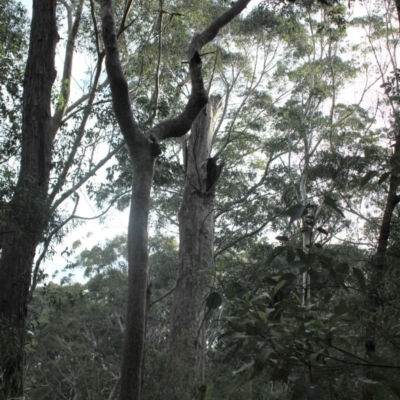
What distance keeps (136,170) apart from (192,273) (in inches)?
153

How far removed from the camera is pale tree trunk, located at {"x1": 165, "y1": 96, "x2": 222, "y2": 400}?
6805 mm

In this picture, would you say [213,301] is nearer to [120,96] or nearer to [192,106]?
[120,96]

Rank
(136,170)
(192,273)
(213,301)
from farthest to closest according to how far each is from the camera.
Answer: (192,273), (136,170), (213,301)

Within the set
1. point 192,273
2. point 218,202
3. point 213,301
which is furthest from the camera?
point 218,202

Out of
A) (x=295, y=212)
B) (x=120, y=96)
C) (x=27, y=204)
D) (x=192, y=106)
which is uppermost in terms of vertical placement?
(x=192, y=106)

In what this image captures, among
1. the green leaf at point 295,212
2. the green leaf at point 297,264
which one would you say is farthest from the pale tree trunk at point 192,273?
the green leaf at point 295,212

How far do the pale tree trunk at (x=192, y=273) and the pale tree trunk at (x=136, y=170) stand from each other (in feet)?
7.52

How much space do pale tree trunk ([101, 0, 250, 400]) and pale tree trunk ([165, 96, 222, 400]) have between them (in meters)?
2.29

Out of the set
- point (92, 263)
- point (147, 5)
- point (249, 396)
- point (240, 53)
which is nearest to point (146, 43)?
point (147, 5)

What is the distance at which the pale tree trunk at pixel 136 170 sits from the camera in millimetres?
3691

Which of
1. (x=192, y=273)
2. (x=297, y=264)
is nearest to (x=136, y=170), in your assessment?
(x=297, y=264)

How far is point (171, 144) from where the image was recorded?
45.0 feet

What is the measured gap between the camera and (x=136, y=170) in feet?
13.8

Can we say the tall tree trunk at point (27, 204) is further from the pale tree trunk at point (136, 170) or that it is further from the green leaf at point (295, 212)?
the green leaf at point (295, 212)
